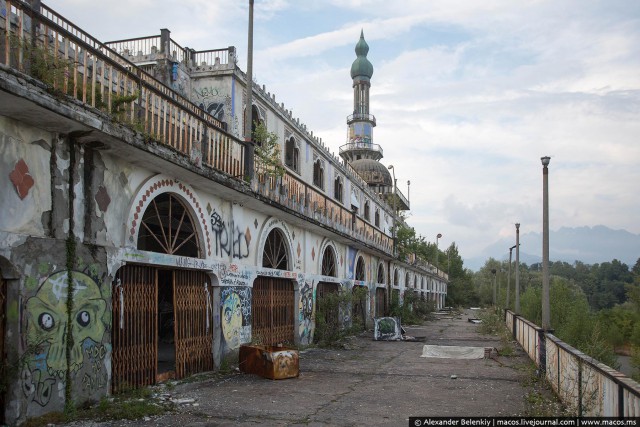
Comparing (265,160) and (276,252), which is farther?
(276,252)

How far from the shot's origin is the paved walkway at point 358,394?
326 inches

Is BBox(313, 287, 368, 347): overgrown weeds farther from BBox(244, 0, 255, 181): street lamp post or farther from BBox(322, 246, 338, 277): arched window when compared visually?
BBox(244, 0, 255, 181): street lamp post

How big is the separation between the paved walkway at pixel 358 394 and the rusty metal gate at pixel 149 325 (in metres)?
0.68

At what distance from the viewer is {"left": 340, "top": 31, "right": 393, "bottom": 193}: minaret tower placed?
5806 cm

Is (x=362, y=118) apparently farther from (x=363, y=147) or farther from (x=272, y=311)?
(x=272, y=311)

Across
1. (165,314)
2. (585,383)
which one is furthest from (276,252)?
(585,383)

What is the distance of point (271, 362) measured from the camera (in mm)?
11586

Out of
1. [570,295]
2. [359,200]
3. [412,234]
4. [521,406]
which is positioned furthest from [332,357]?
[412,234]

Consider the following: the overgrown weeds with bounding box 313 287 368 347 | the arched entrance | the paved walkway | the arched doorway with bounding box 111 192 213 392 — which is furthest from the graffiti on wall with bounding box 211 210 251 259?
the overgrown weeds with bounding box 313 287 368 347

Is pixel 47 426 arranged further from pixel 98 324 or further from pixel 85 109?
pixel 85 109

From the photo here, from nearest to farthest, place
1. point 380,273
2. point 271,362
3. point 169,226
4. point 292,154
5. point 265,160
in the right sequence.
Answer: point 169,226 → point 271,362 → point 265,160 → point 292,154 → point 380,273

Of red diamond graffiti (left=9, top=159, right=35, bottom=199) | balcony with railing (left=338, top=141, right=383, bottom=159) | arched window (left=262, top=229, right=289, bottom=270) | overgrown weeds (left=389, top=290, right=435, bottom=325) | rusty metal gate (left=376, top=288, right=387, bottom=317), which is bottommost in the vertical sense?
overgrown weeds (left=389, top=290, right=435, bottom=325)

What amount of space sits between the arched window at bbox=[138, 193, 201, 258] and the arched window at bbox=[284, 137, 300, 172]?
6812mm

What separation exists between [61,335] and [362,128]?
2319 inches
